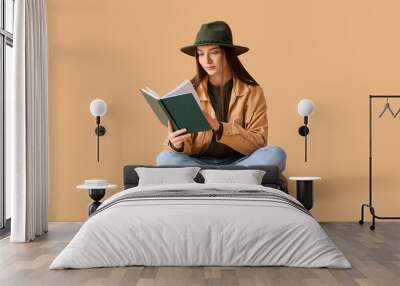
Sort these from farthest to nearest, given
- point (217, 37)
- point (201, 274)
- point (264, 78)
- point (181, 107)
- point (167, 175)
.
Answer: point (264, 78) → point (217, 37) → point (167, 175) → point (181, 107) → point (201, 274)

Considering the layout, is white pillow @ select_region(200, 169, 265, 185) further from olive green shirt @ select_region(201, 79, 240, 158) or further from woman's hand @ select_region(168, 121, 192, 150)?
olive green shirt @ select_region(201, 79, 240, 158)

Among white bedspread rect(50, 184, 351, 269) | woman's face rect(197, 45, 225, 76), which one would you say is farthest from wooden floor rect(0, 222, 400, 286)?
woman's face rect(197, 45, 225, 76)

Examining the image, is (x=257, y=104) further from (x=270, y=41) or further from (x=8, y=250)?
(x=8, y=250)

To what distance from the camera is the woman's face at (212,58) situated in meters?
5.71

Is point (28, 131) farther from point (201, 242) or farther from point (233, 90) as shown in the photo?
point (201, 242)

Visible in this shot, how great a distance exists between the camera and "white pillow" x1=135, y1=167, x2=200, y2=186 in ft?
17.1

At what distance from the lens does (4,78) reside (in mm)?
5926

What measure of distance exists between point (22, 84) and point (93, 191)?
1.32 meters

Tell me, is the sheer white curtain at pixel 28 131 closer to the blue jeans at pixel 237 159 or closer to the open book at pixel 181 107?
the blue jeans at pixel 237 159

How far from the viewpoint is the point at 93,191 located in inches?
239

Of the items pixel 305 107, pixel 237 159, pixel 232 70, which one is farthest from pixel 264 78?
pixel 237 159

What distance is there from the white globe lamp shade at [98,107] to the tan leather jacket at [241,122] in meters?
0.97

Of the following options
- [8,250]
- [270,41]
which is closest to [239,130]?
[270,41]

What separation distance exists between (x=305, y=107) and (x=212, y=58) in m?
1.19
